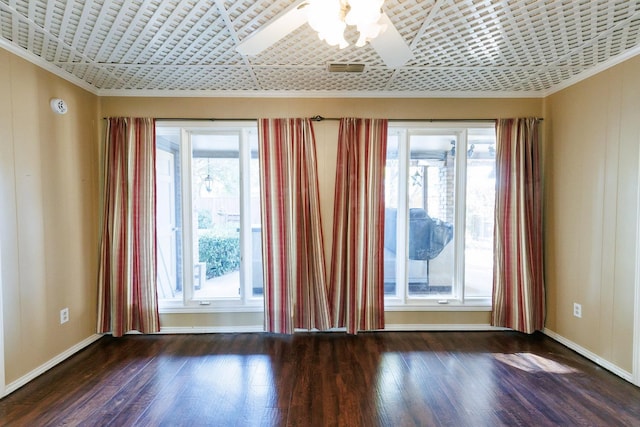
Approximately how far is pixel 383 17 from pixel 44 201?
2.74m

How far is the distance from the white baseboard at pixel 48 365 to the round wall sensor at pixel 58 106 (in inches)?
79.2

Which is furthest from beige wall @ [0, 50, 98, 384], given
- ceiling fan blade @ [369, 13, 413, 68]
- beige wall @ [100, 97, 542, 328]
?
ceiling fan blade @ [369, 13, 413, 68]

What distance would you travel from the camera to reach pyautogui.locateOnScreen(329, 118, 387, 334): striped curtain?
8.79 feet

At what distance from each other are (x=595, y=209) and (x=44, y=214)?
14.6ft

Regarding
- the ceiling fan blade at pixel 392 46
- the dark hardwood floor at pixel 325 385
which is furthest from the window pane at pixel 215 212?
the ceiling fan blade at pixel 392 46

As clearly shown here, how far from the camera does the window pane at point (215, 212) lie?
112 inches

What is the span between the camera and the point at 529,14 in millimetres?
1662

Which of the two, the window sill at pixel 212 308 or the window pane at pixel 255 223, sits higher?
the window pane at pixel 255 223

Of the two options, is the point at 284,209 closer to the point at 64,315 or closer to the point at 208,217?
the point at 208,217

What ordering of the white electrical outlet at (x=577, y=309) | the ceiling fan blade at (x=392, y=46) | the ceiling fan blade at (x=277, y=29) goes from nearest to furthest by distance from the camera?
the ceiling fan blade at (x=277, y=29) < the ceiling fan blade at (x=392, y=46) < the white electrical outlet at (x=577, y=309)

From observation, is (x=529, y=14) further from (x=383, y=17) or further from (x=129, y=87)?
(x=129, y=87)

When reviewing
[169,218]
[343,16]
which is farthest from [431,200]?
[169,218]

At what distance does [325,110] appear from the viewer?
2770 mm

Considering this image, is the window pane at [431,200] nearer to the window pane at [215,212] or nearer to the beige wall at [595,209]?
the beige wall at [595,209]
